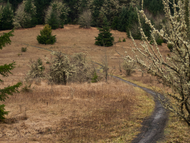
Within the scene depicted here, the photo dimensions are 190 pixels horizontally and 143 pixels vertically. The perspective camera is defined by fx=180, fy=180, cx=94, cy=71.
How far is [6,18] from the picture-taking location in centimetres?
7250

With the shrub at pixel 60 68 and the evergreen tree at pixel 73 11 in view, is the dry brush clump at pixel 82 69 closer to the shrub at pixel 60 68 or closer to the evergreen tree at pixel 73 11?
the shrub at pixel 60 68

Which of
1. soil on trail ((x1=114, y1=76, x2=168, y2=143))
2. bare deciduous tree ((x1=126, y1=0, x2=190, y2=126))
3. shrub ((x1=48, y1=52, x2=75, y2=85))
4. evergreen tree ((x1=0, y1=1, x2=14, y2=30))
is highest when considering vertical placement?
evergreen tree ((x1=0, y1=1, x2=14, y2=30))

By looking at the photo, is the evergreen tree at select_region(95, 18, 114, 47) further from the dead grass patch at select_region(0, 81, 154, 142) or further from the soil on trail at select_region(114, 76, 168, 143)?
the soil on trail at select_region(114, 76, 168, 143)

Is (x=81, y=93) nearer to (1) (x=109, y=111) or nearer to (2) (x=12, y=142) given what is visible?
(1) (x=109, y=111)

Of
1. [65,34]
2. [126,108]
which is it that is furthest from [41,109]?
[65,34]

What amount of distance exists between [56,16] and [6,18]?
65.3 feet

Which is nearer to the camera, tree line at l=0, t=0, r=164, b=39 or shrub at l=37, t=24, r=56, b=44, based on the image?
shrub at l=37, t=24, r=56, b=44

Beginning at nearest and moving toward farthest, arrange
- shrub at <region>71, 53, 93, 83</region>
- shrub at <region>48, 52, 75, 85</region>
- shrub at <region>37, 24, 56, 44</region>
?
1. shrub at <region>48, 52, 75, 85</region>
2. shrub at <region>71, 53, 93, 83</region>
3. shrub at <region>37, 24, 56, 44</region>

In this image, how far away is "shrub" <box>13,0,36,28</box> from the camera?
2822 inches

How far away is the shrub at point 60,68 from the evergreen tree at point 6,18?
62.2m

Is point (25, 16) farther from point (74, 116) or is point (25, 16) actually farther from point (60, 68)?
point (74, 116)

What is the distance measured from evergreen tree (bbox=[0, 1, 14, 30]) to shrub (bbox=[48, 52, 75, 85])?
6220cm

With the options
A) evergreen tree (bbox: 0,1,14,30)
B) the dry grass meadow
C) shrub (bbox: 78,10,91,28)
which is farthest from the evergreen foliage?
the dry grass meadow

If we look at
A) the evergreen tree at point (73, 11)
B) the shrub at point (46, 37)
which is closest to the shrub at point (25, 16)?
the evergreen tree at point (73, 11)
